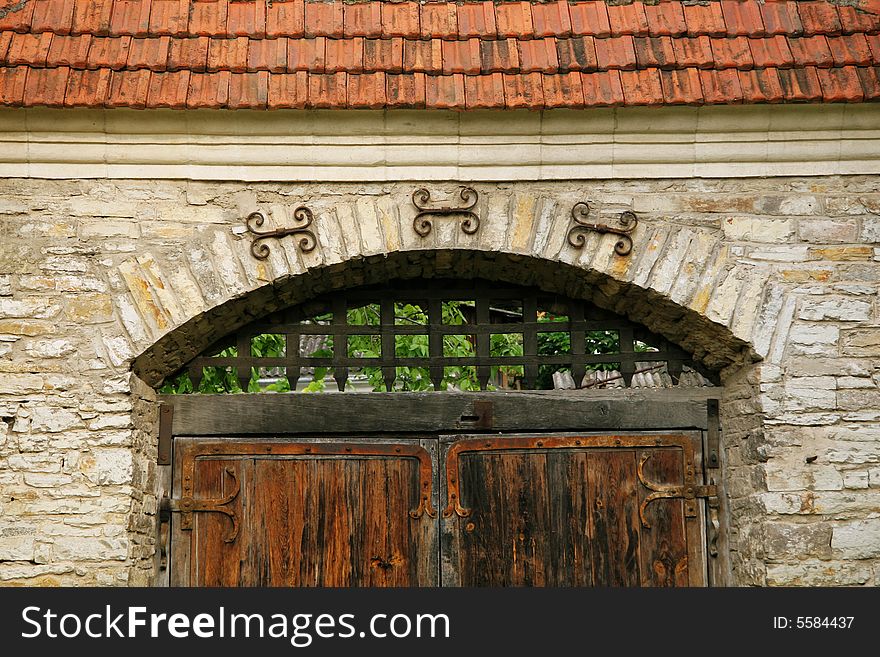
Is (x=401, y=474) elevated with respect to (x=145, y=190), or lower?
lower

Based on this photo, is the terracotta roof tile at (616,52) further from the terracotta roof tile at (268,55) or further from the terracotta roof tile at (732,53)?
the terracotta roof tile at (268,55)

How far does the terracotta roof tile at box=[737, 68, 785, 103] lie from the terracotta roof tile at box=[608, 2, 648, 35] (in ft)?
1.56

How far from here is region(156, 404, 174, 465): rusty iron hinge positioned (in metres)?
4.13

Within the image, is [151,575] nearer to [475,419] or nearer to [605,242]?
[475,419]

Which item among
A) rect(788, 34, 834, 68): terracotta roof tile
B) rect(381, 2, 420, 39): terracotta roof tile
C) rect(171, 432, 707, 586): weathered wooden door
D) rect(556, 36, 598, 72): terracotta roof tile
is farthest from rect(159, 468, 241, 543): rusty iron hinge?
rect(788, 34, 834, 68): terracotta roof tile

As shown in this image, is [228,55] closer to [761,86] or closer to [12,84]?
[12,84]

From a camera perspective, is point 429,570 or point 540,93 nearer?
point 540,93

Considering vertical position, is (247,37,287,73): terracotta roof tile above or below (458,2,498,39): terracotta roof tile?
below

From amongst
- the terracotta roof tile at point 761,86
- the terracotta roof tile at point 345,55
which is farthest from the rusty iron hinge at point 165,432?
the terracotta roof tile at point 761,86

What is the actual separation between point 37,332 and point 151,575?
1.15m

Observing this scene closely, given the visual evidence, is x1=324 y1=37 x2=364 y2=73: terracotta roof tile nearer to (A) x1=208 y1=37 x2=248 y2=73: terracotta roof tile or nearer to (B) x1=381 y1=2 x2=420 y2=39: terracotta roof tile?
(B) x1=381 y1=2 x2=420 y2=39: terracotta roof tile

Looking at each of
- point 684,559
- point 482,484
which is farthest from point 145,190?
point 684,559

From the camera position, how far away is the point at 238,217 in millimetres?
3916

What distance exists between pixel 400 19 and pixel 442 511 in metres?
2.20
